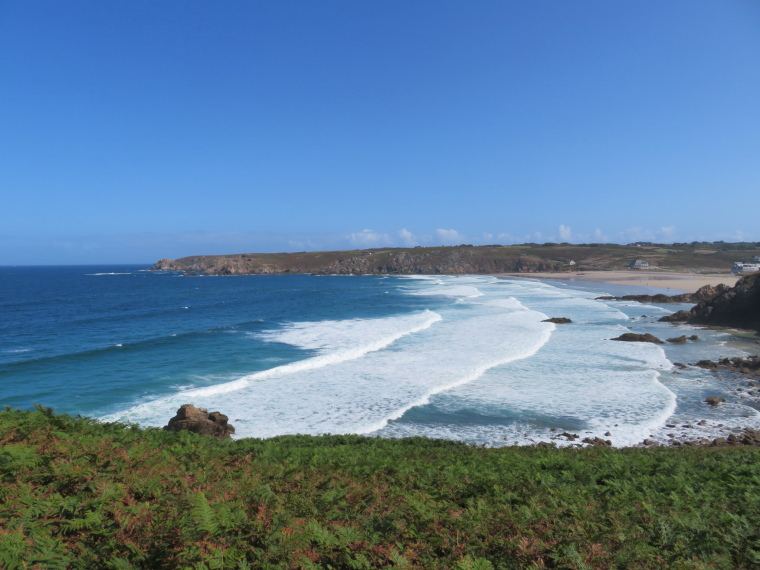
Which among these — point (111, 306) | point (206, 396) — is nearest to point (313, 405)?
point (206, 396)

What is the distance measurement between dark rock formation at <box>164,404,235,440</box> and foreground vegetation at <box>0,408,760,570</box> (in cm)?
585

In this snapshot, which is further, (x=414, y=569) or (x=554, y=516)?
(x=554, y=516)

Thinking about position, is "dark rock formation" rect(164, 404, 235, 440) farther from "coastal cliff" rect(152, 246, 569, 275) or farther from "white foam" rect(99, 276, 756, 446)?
"coastal cliff" rect(152, 246, 569, 275)

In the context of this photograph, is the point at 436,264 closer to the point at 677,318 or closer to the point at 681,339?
the point at 677,318

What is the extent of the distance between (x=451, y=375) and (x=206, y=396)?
13944 mm

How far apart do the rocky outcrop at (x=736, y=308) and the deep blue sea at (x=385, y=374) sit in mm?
4188

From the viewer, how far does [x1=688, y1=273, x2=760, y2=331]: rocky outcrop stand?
41.4 metres

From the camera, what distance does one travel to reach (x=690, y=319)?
4581 centimetres

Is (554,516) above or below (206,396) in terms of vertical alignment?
above

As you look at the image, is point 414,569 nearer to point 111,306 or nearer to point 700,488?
point 700,488

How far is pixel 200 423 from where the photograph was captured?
54.4 feet

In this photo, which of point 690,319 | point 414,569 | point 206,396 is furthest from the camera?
point 690,319

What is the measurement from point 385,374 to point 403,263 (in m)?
153

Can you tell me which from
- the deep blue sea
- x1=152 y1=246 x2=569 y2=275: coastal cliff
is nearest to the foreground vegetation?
the deep blue sea
